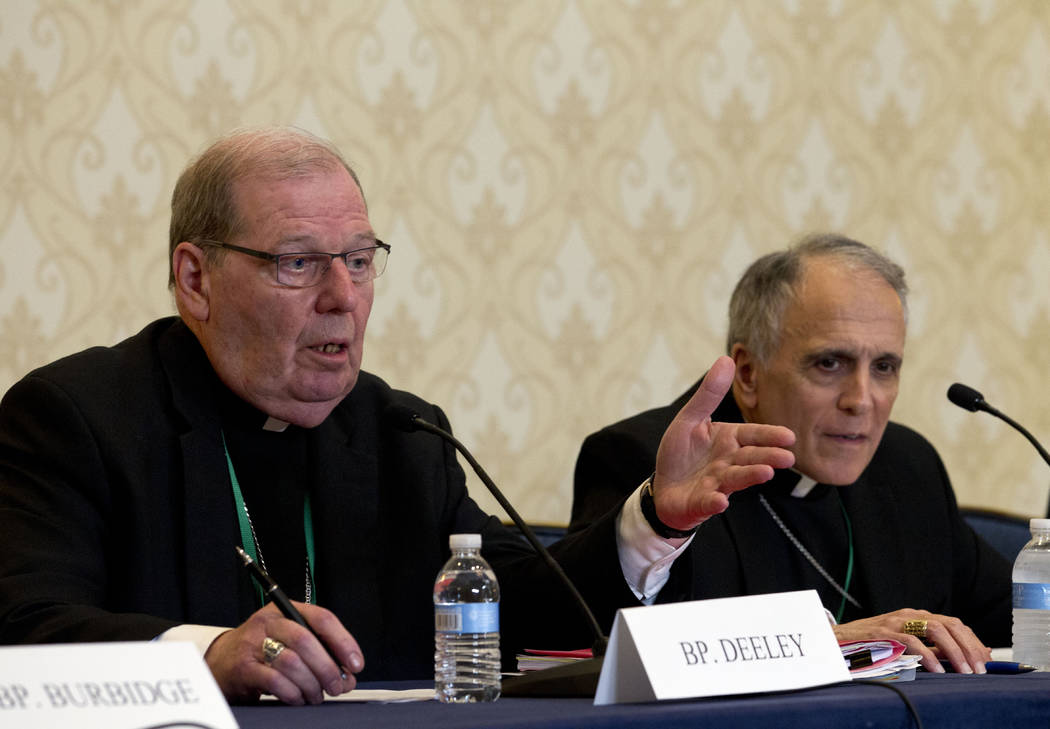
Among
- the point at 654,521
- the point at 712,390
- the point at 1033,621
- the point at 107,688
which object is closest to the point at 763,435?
the point at 712,390

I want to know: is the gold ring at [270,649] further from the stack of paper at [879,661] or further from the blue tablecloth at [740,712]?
the stack of paper at [879,661]

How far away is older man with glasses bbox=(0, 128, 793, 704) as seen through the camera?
2.14 meters

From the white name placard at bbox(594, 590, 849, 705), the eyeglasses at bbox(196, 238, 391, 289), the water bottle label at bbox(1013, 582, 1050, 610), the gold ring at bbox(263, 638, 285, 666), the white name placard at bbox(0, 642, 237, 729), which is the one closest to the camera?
the white name placard at bbox(0, 642, 237, 729)

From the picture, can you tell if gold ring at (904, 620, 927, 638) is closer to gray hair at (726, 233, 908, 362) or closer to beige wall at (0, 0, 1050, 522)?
gray hair at (726, 233, 908, 362)

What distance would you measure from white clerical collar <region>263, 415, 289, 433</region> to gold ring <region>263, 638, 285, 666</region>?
934 mm

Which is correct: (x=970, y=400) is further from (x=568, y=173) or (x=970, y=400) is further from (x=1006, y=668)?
(x=568, y=173)

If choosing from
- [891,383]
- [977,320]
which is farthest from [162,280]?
[977,320]

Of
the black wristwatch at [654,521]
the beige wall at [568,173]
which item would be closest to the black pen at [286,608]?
the black wristwatch at [654,521]

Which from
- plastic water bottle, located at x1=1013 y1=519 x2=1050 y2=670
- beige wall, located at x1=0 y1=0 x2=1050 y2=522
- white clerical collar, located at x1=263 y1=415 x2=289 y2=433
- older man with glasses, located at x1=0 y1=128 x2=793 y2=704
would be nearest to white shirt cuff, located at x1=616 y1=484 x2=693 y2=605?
older man with glasses, located at x1=0 y1=128 x2=793 y2=704

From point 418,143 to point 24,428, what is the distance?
1.88 meters

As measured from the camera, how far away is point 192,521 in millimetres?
2273

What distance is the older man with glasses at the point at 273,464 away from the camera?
2.14m

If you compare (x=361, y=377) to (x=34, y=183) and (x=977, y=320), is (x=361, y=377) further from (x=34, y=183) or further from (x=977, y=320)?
(x=977, y=320)

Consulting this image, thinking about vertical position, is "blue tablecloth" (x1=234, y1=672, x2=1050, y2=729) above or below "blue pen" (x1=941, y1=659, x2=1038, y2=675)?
above
